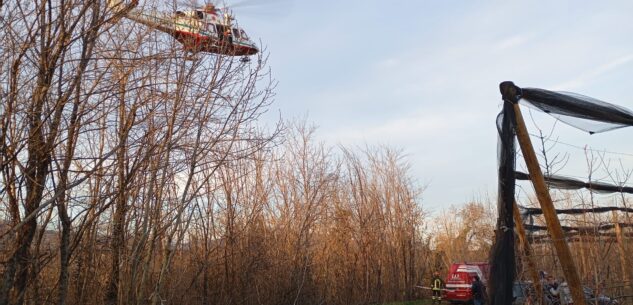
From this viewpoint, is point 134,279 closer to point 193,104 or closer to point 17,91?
point 193,104

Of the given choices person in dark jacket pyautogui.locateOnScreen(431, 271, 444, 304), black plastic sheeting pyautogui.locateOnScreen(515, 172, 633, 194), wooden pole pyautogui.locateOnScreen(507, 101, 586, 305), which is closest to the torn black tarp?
black plastic sheeting pyautogui.locateOnScreen(515, 172, 633, 194)

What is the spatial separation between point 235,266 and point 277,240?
2154 mm

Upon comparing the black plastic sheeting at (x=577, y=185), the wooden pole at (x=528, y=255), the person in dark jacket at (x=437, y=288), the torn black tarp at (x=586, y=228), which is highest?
the black plastic sheeting at (x=577, y=185)

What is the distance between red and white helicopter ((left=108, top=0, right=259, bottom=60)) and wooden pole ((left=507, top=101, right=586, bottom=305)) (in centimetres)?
422

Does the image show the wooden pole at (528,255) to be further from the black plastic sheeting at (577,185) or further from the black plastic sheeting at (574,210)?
the black plastic sheeting at (577,185)

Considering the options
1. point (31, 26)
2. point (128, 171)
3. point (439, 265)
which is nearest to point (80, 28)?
point (31, 26)

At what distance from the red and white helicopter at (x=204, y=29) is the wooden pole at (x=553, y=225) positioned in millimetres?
4220

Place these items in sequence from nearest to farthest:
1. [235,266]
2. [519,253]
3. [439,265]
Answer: [519,253] < [235,266] < [439,265]

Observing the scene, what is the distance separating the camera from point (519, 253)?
574 centimetres

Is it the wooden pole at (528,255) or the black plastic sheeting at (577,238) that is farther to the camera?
the black plastic sheeting at (577,238)

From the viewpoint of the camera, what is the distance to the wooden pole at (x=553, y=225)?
204 inches

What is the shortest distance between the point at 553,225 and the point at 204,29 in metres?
5.28

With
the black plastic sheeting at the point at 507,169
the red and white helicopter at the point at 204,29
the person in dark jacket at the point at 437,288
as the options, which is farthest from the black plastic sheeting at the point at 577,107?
the person in dark jacket at the point at 437,288

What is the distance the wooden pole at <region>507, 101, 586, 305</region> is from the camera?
17.0 feet
